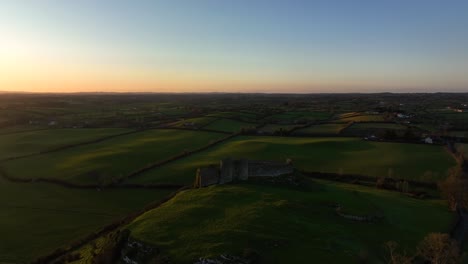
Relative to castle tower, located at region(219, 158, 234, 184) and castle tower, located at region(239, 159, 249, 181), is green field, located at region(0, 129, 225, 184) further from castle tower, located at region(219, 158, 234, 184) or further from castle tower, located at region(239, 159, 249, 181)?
castle tower, located at region(239, 159, 249, 181)

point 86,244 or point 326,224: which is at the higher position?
point 326,224

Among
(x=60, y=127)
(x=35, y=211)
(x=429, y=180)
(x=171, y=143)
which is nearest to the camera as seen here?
(x=35, y=211)

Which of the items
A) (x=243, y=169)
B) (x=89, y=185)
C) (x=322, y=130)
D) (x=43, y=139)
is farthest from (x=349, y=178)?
(x=43, y=139)

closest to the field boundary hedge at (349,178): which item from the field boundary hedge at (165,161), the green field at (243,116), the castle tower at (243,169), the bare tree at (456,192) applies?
the bare tree at (456,192)

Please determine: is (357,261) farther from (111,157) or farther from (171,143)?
(171,143)

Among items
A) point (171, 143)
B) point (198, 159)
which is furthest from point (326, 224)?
point (171, 143)

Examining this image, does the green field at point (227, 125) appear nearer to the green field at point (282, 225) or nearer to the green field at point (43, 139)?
the green field at point (43, 139)

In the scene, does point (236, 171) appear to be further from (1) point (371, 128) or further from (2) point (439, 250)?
(1) point (371, 128)

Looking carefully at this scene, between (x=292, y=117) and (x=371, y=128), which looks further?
(x=292, y=117)
